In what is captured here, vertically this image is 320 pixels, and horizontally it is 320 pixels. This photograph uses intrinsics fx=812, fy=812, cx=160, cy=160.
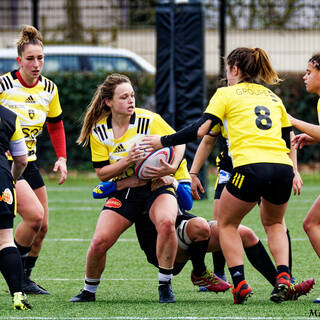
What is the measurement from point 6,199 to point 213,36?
41.6 feet

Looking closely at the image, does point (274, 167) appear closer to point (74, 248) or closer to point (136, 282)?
point (136, 282)

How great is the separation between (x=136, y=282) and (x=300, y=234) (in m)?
3.13

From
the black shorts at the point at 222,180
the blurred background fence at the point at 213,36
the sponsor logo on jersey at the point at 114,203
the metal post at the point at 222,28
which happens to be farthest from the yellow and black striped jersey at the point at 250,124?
the blurred background fence at the point at 213,36

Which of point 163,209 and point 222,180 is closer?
point 163,209

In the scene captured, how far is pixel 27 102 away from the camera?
655cm

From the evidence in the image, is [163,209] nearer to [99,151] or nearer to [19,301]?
[99,151]

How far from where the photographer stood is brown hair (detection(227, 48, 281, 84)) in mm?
5641

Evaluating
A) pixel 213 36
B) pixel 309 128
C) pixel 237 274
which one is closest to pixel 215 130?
pixel 309 128

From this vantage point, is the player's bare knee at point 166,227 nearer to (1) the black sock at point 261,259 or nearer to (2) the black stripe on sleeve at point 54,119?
(1) the black sock at point 261,259

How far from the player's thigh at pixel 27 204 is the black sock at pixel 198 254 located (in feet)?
3.99

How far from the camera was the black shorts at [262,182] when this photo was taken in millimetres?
5312

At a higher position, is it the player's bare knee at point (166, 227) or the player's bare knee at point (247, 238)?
the player's bare knee at point (166, 227)

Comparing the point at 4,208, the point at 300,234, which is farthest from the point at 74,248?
the point at 4,208

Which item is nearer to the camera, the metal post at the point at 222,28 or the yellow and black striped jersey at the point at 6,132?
the yellow and black striped jersey at the point at 6,132
